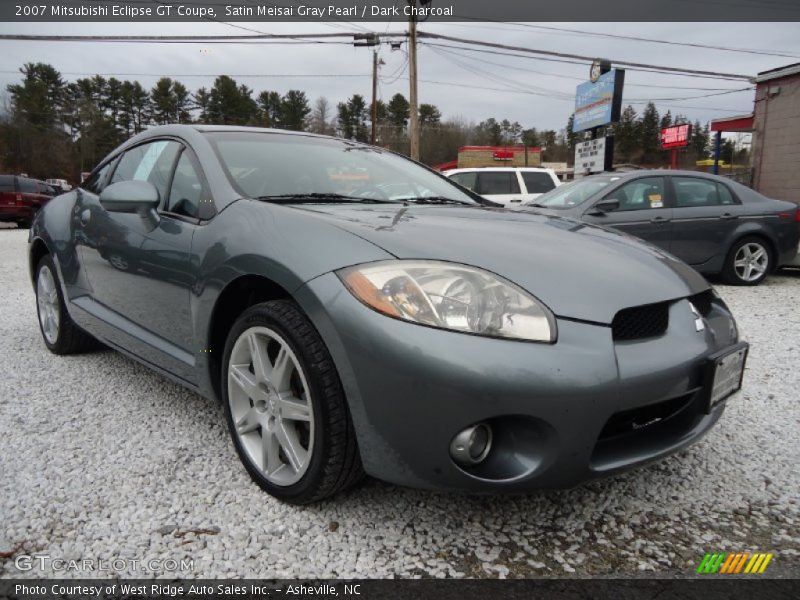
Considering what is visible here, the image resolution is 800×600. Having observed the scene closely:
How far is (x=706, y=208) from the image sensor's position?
6414mm

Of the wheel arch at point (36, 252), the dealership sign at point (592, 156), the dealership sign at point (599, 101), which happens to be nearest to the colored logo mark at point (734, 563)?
the wheel arch at point (36, 252)

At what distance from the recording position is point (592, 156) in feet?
45.2

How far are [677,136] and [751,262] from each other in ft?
90.5

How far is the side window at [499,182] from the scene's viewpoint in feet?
36.3

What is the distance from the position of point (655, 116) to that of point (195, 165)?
273 ft

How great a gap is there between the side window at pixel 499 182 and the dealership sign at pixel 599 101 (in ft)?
14.4

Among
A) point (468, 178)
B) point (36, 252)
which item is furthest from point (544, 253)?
point (468, 178)

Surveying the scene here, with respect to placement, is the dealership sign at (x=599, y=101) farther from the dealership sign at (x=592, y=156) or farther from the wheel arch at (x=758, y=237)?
the wheel arch at (x=758, y=237)

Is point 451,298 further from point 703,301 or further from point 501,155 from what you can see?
point 501,155

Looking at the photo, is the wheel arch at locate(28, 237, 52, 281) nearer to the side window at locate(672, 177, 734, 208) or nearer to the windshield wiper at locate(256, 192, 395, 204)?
the windshield wiper at locate(256, 192, 395, 204)

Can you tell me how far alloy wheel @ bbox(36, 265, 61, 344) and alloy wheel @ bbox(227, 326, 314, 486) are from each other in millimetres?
2166

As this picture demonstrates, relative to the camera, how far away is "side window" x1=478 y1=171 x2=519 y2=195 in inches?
436

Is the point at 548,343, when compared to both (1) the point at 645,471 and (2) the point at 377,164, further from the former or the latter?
(2) the point at 377,164

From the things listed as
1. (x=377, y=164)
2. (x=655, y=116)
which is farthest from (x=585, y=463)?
(x=655, y=116)
